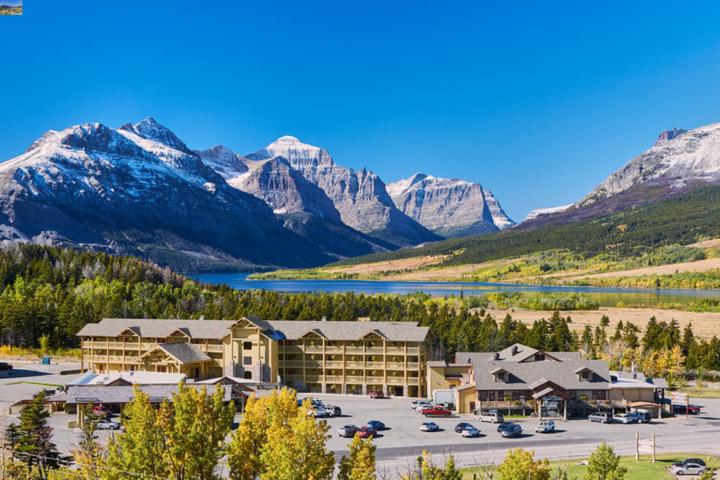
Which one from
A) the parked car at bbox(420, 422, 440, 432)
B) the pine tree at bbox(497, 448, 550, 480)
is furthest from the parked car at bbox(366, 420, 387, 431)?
the pine tree at bbox(497, 448, 550, 480)

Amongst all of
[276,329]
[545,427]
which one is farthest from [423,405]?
[276,329]

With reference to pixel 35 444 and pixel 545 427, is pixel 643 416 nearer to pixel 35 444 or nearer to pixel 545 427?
pixel 545 427

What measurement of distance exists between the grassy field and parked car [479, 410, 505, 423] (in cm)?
1757

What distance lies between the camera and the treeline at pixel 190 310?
4313 inches

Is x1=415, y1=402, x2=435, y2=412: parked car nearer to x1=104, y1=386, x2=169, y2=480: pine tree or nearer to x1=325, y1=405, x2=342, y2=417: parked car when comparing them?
x1=325, y1=405, x2=342, y2=417: parked car

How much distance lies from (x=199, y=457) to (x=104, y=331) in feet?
224

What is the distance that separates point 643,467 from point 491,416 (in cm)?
2213

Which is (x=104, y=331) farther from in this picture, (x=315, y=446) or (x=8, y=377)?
(x=315, y=446)

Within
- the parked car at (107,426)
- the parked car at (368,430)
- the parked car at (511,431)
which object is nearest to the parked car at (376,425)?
the parked car at (368,430)

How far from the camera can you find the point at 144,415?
3834 cm

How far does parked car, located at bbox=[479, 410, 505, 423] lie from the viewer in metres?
74.2

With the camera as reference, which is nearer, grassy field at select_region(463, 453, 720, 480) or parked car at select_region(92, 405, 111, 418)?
grassy field at select_region(463, 453, 720, 480)

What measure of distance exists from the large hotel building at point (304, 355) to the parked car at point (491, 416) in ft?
51.3

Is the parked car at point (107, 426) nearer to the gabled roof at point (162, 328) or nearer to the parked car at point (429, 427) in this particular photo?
the parked car at point (429, 427)
